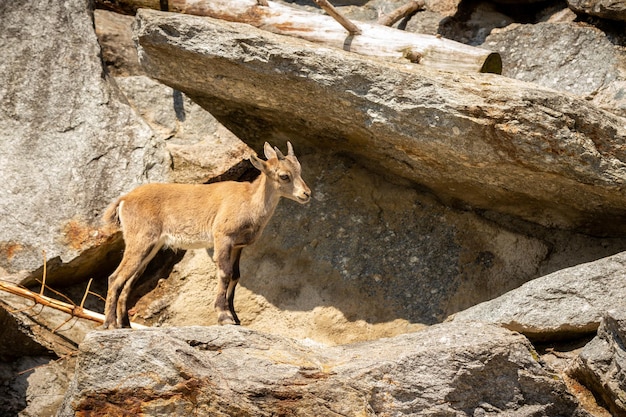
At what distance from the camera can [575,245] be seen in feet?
32.0

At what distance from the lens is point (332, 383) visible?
6.59 metres

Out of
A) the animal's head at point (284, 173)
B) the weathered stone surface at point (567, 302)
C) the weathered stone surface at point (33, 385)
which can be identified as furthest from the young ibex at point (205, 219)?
the weathered stone surface at point (567, 302)

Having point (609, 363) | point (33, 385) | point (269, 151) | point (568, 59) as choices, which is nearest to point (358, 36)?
point (269, 151)

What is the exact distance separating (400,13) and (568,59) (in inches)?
94.4

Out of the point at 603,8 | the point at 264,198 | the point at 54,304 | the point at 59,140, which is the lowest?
the point at 54,304

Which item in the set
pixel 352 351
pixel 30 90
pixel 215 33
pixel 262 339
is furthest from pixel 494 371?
pixel 30 90

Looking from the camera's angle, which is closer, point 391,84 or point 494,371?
point 494,371

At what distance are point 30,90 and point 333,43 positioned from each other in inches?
160

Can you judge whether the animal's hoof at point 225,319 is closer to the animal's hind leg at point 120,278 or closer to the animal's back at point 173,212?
the animal's back at point 173,212

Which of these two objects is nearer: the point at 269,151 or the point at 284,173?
the point at 284,173

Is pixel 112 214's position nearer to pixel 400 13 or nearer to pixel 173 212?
pixel 173 212

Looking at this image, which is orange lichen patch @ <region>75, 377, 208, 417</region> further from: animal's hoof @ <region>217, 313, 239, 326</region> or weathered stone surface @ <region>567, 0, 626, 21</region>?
weathered stone surface @ <region>567, 0, 626, 21</region>

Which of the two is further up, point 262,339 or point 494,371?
point 494,371

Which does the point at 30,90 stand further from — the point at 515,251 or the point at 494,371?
the point at 494,371
